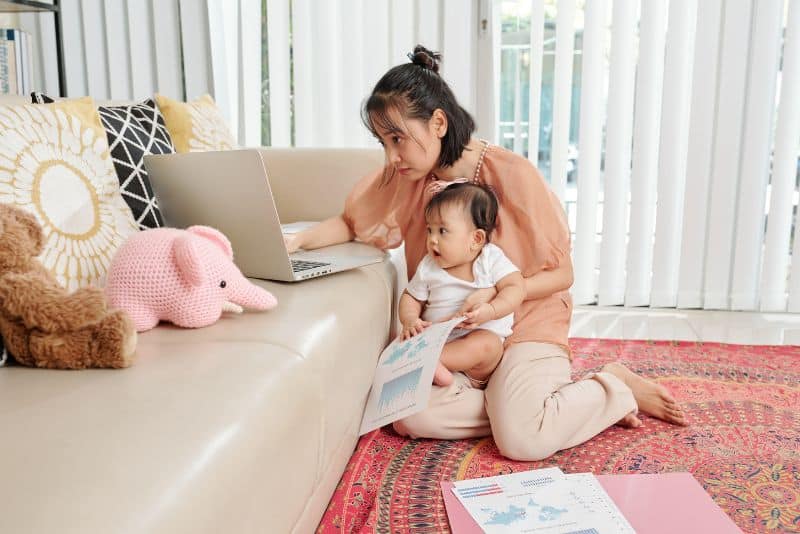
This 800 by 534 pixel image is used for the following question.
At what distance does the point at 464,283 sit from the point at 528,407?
0.27m

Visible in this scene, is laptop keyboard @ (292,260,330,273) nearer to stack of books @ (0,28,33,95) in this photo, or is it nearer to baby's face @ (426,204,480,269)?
baby's face @ (426,204,480,269)

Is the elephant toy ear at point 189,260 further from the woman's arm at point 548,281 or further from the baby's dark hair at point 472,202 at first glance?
the woman's arm at point 548,281

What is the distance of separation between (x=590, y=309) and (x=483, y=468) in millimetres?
1399

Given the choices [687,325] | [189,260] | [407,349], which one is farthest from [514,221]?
[687,325]

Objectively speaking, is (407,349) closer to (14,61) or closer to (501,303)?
(501,303)

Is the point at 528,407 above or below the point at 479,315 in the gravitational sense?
below

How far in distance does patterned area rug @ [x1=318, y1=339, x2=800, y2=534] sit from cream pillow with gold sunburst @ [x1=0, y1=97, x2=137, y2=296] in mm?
580

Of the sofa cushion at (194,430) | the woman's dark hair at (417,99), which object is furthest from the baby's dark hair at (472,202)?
the sofa cushion at (194,430)

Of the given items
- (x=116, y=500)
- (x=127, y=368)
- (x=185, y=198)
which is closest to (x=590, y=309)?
(x=185, y=198)

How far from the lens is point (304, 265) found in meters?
1.39

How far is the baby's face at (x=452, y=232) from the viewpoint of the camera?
1.40 meters

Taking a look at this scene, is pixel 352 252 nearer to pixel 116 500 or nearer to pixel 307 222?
pixel 307 222

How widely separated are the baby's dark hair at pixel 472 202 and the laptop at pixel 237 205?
192mm

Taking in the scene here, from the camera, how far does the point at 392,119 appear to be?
56.2 inches
